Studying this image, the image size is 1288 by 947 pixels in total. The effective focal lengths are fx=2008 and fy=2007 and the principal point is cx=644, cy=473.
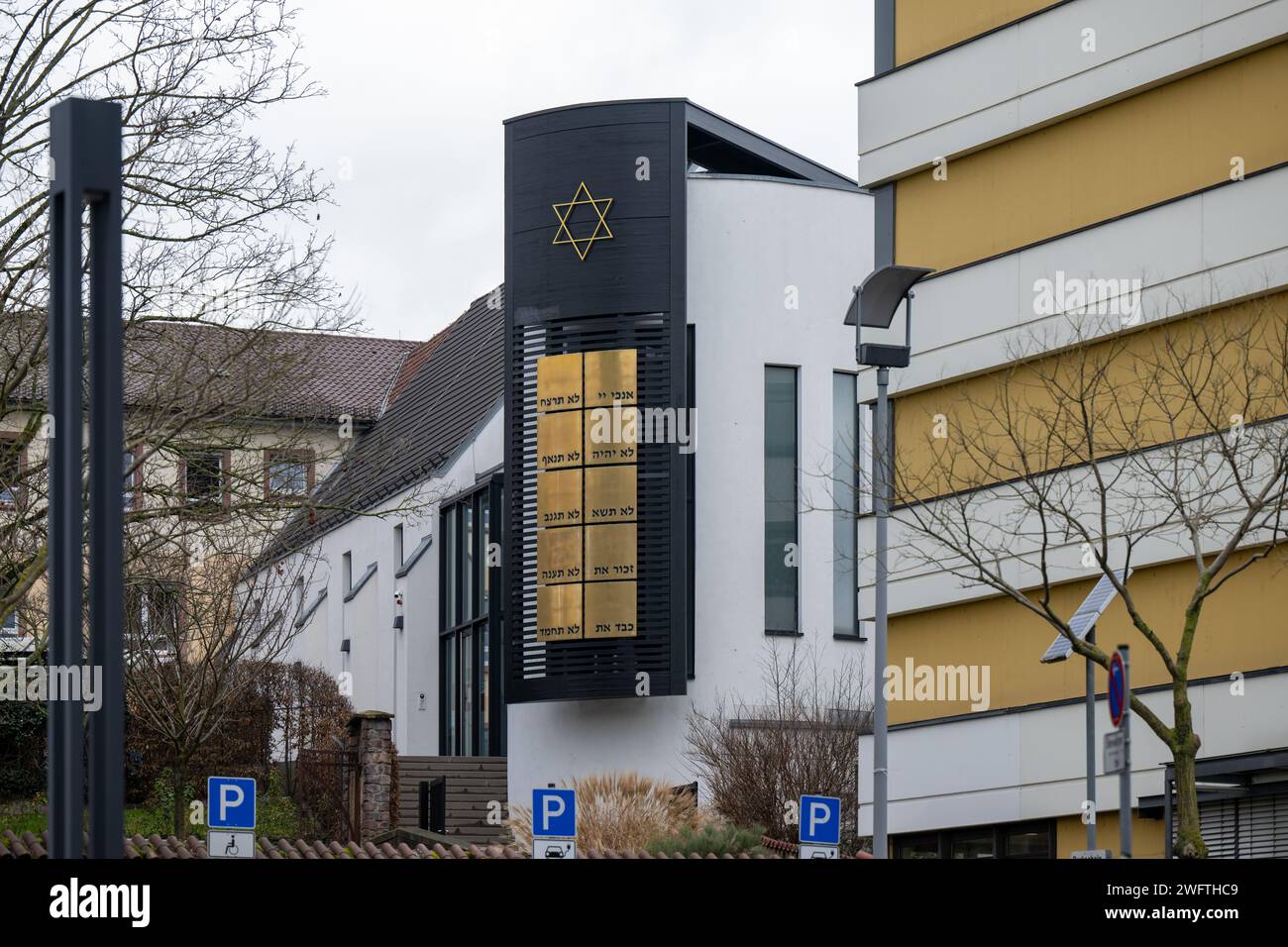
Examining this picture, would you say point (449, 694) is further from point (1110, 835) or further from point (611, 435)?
point (1110, 835)

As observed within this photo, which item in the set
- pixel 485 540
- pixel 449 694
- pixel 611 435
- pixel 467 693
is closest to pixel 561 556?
pixel 611 435

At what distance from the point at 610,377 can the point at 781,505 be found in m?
4.03

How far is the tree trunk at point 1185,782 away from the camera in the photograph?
17.8 meters

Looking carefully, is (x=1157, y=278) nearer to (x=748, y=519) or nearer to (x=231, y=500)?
(x=231, y=500)

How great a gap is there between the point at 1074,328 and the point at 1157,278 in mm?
1198

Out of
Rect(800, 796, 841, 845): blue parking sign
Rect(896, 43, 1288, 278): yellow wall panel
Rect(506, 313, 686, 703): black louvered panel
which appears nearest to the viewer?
Rect(800, 796, 841, 845): blue parking sign

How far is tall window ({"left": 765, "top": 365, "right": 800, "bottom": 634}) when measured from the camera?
37.2 m

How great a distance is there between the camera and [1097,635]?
2431 centimetres

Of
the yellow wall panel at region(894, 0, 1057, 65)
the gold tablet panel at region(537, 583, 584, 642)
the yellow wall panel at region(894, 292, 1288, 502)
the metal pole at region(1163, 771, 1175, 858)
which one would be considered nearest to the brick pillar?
the gold tablet panel at region(537, 583, 584, 642)

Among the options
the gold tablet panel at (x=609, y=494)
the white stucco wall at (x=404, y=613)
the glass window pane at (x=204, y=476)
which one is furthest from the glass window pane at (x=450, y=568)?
the glass window pane at (x=204, y=476)

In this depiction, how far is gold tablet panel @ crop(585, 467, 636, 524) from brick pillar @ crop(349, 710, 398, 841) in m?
6.30

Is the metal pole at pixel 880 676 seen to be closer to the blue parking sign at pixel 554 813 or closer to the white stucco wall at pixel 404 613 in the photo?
the blue parking sign at pixel 554 813

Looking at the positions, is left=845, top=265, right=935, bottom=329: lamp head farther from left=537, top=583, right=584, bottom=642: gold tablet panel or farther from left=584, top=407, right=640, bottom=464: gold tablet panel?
left=537, top=583, right=584, bottom=642: gold tablet panel
